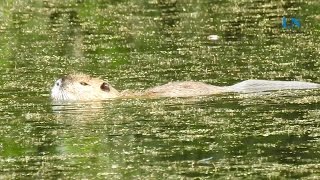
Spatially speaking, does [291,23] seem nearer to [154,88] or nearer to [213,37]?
[213,37]

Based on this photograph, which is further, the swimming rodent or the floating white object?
the floating white object

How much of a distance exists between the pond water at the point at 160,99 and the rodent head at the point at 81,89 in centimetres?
16

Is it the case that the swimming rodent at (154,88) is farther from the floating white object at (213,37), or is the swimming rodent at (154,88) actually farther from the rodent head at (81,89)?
the floating white object at (213,37)

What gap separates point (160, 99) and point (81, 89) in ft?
3.56

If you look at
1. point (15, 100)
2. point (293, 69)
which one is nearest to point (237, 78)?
point (293, 69)

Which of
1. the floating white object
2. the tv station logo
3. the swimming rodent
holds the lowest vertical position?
the swimming rodent

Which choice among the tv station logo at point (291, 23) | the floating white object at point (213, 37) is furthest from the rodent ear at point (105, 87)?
the tv station logo at point (291, 23)

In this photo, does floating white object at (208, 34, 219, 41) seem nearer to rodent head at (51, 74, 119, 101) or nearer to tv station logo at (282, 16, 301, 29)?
tv station logo at (282, 16, 301, 29)

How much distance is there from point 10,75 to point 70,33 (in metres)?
3.08

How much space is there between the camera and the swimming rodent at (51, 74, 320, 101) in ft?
38.7

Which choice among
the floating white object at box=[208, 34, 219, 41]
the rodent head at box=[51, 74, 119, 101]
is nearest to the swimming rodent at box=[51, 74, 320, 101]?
the rodent head at box=[51, 74, 119, 101]

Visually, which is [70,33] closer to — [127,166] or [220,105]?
[220,105]

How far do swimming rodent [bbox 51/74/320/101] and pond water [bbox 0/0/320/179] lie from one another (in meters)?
0.21

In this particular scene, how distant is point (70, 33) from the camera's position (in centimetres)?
1595
